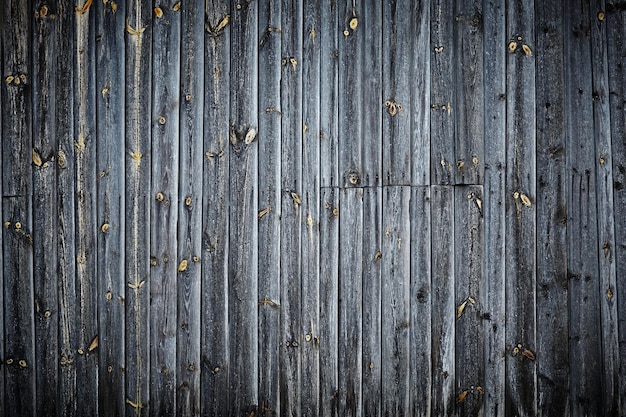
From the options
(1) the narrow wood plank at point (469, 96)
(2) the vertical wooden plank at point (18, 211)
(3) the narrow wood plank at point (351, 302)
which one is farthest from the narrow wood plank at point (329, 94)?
(2) the vertical wooden plank at point (18, 211)

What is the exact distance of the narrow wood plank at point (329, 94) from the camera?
233cm

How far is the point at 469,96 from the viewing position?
2299 millimetres

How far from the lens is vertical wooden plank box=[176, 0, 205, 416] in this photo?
93.7 inches

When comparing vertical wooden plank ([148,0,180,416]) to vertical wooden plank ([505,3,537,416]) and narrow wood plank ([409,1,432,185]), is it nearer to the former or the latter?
narrow wood plank ([409,1,432,185])

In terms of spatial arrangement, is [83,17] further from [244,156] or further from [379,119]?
[379,119]

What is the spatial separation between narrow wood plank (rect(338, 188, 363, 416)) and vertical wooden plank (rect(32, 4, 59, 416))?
1385 millimetres

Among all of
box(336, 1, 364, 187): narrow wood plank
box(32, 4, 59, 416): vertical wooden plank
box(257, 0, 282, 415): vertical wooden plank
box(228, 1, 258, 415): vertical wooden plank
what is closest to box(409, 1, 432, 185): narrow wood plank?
box(336, 1, 364, 187): narrow wood plank

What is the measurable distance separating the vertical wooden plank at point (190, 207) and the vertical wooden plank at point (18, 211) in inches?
29.4

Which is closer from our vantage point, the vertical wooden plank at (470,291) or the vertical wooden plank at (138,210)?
the vertical wooden plank at (470,291)

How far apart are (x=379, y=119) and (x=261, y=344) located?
3.86 ft

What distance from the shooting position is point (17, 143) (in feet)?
8.07

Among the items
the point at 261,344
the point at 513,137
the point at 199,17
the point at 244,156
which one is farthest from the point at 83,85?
the point at 513,137

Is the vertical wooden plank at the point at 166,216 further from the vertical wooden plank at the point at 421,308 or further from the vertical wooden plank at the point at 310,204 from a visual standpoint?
the vertical wooden plank at the point at 421,308

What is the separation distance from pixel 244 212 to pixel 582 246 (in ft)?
5.05
